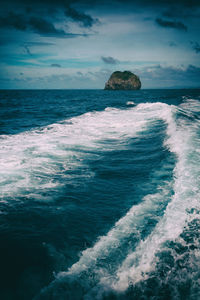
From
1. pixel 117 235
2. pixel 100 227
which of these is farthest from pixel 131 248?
pixel 100 227

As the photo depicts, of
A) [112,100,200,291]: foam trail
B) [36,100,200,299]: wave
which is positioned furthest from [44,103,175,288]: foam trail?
[112,100,200,291]: foam trail

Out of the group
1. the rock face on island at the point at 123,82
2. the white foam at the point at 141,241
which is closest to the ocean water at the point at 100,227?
the white foam at the point at 141,241

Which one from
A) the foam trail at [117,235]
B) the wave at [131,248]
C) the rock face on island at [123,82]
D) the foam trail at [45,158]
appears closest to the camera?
the wave at [131,248]

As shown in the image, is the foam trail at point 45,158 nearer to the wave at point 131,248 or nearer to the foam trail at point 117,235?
the foam trail at point 117,235

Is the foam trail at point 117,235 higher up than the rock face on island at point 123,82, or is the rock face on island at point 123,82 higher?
the rock face on island at point 123,82

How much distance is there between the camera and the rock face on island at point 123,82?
566 ft

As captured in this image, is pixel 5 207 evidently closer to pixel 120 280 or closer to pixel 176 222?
pixel 120 280

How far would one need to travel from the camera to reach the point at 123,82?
17262cm

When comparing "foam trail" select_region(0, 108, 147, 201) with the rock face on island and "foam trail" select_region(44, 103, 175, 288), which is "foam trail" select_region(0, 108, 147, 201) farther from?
the rock face on island

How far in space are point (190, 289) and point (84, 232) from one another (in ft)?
6.53

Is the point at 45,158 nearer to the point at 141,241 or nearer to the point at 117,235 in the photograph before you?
the point at 117,235

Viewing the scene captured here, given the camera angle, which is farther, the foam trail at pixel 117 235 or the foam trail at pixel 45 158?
the foam trail at pixel 45 158

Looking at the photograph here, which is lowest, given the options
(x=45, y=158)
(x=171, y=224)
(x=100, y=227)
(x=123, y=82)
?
(x=100, y=227)

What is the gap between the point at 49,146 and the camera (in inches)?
360
